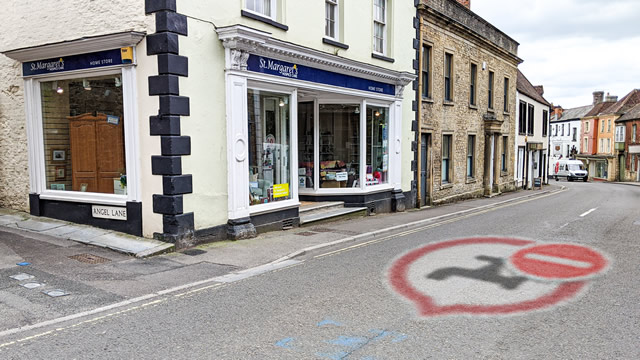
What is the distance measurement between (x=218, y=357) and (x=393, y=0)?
44.9 feet

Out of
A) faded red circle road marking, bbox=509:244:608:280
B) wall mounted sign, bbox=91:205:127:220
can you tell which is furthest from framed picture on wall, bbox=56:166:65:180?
faded red circle road marking, bbox=509:244:608:280

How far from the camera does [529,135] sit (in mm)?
31484

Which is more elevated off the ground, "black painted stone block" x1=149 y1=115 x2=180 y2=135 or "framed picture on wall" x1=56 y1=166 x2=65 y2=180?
"black painted stone block" x1=149 y1=115 x2=180 y2=135

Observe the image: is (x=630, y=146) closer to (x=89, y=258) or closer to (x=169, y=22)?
(x=169, y=22)

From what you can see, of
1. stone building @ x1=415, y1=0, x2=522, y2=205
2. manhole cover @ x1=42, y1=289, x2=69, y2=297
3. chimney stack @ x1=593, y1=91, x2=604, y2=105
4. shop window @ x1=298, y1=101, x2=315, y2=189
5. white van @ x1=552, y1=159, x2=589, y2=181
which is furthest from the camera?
chimney stack @ x1=593, y1=91, x2=604, y2=105

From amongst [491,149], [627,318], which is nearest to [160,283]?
[627,318]

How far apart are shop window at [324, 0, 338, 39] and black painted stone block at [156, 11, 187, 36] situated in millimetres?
4912

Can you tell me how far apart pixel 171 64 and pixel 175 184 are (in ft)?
7.16

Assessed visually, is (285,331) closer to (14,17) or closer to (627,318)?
(627,318)

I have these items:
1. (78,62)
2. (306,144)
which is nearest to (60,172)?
(78,62)

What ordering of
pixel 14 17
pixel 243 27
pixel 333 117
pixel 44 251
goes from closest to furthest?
pixel 44 251, pixel 243 27, pixel 14 17, pixel 333 117

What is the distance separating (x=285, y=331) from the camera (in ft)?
16.6

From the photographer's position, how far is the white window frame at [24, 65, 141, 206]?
9078mm

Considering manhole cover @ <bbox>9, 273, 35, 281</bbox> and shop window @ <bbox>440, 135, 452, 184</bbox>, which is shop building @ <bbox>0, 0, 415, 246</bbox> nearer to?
manhole cover @ <bbox>9, 273, 35, 281</bbox>
